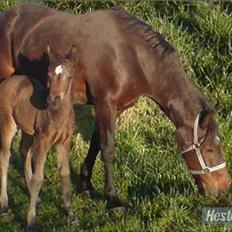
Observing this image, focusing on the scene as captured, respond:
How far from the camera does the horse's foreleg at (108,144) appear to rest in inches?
248

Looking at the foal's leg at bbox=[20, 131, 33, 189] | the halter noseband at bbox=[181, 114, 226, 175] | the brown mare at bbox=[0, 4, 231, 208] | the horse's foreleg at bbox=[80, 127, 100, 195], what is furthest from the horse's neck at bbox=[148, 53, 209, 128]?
the foal's leg at bbox=[20, 131, 33, 189]

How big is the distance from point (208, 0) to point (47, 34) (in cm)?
436

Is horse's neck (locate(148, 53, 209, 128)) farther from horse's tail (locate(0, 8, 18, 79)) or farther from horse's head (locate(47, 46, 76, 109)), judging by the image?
horse's tail (locate(0, 8, 18, 79))

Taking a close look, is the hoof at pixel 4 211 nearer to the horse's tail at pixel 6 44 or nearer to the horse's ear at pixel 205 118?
the horse's tail at pixel 6 44

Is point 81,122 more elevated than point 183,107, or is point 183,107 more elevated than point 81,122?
point 183,107

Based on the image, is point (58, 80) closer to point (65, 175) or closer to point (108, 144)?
point (65, 175)

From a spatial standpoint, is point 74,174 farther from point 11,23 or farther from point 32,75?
point 11,23

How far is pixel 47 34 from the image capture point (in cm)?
686

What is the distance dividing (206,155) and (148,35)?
135 centimetres

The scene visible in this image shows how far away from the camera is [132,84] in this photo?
6316 millimetres

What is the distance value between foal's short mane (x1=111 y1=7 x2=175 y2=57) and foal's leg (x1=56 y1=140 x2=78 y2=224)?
1339 mm

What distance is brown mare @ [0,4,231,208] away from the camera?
616 centimetres

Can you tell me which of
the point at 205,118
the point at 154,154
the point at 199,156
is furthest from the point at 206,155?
the point at 154,154

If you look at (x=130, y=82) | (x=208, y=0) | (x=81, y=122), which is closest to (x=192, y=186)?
(x=130, y=82)
